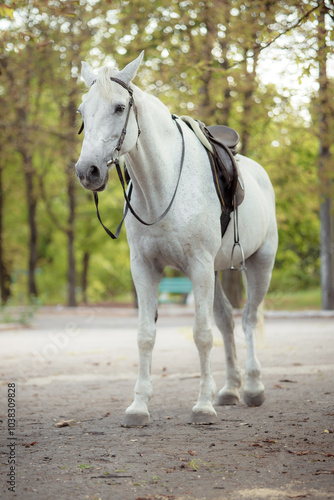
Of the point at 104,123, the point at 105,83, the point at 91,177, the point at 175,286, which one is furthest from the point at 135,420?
the point at 175,286

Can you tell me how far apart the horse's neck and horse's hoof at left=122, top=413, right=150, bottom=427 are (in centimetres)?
171

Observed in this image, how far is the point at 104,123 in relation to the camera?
4930 millimetres

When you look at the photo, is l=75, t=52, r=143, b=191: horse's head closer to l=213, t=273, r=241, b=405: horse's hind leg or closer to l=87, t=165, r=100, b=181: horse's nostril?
l=87, t=165, r=100, b=181: horse's nostril

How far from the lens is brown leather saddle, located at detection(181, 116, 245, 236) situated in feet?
19.6

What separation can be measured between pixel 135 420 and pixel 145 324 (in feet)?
2.65

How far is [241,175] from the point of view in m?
6.57

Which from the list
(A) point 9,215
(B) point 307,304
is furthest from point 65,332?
(A) point 9,215

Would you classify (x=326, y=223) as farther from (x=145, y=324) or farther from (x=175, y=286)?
(x=145, y=324)

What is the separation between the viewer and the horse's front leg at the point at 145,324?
5676 mm

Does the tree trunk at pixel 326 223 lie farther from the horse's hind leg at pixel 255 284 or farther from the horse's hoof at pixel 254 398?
the horse's hoof at pixel 254 398

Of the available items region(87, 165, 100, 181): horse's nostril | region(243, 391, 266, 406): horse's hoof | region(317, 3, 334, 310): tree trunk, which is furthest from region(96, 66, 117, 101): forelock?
region(317, 3, 334, 310): tree trunk

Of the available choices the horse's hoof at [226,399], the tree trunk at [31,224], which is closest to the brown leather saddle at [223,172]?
the horse's hoof at [226,399]

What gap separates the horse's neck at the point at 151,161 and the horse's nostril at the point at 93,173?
734mm

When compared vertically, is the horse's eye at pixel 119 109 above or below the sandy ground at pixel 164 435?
above
